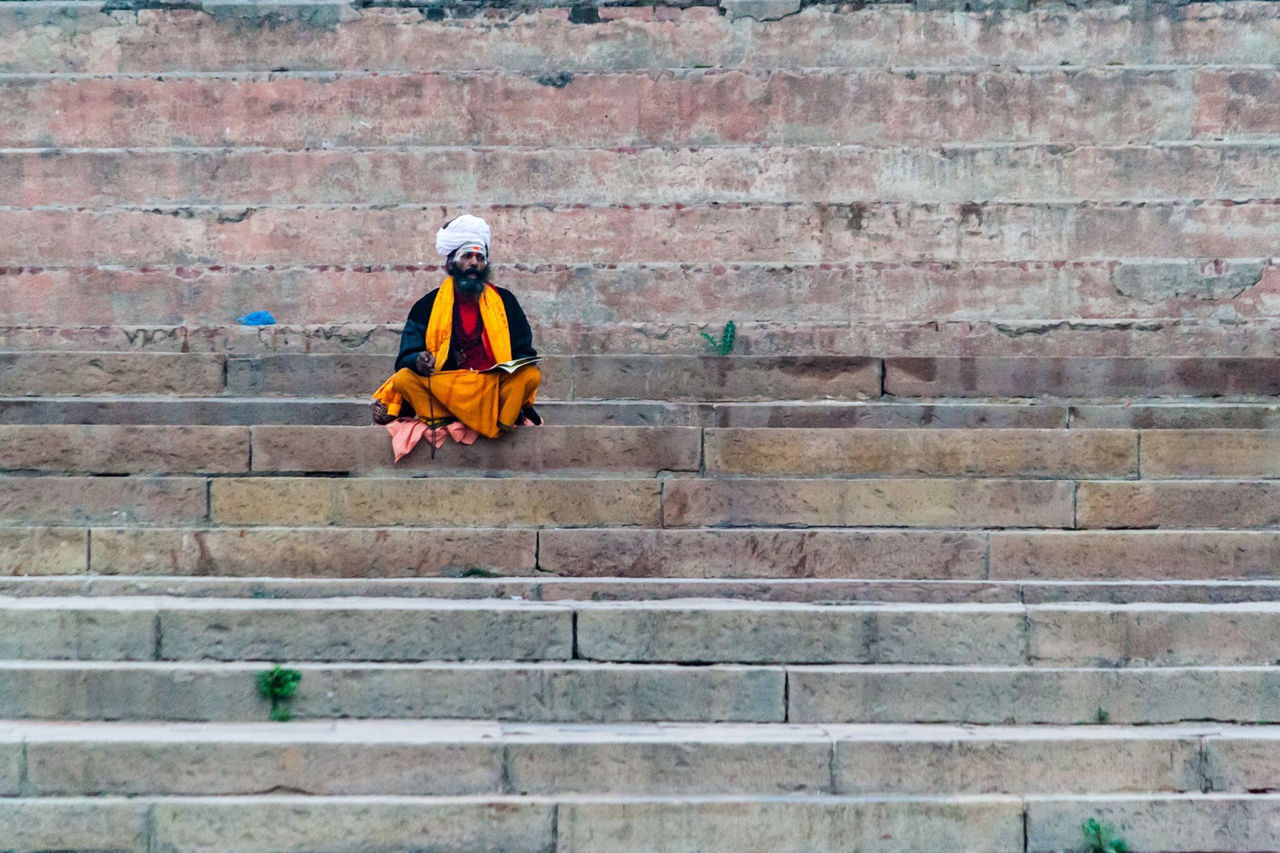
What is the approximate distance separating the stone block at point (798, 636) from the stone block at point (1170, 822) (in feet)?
2.77

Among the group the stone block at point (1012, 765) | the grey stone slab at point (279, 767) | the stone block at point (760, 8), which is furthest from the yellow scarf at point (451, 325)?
the stone block at point (760, 8)

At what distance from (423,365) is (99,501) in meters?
1.82

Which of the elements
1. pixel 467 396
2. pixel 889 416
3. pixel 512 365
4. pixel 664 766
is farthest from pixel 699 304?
pixel 664 766

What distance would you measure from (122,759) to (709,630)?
2614 mm

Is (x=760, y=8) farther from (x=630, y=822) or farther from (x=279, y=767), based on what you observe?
(x=279, y=767)

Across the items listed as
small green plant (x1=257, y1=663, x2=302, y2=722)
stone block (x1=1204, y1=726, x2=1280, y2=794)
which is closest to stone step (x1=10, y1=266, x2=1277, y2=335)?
small green plant (x1=257, y1=663, x2=302, y2=722)

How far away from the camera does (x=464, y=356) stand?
7.81m

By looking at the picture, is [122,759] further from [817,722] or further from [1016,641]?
[1016,641]

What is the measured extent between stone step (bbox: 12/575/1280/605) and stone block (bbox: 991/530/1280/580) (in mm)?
202

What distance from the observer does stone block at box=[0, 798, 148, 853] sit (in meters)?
5.62

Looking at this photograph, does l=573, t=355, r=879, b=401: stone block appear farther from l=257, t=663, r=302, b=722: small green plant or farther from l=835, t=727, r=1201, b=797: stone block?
l=835, t=727, r=1201, b=797: stone block

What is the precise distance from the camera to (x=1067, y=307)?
9844 mm

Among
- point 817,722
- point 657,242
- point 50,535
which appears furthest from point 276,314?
point 817,722

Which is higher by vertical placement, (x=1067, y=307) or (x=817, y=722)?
(x=1067, y=307)
